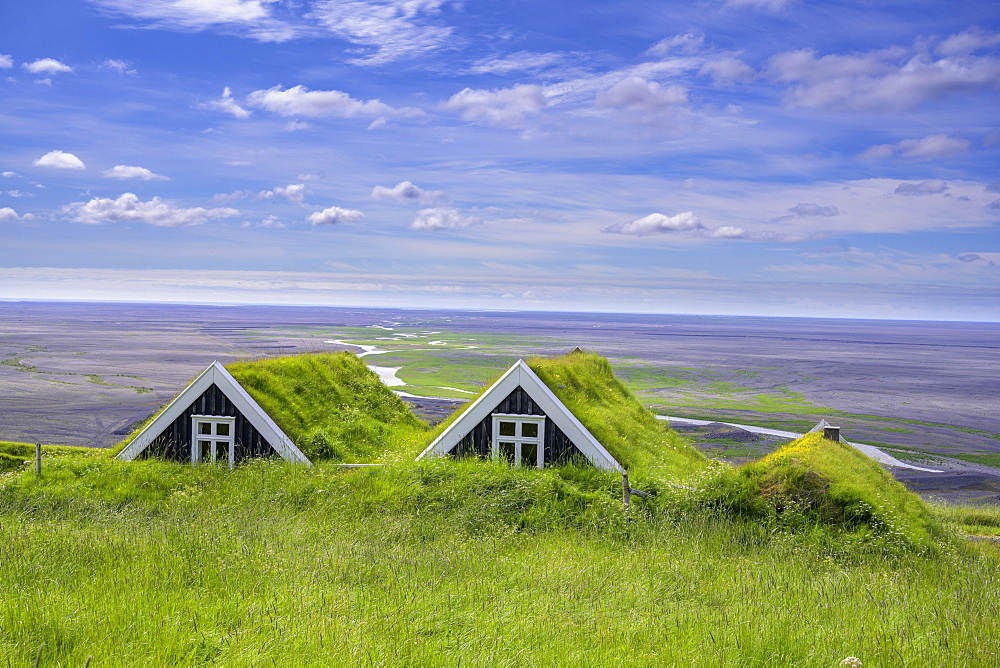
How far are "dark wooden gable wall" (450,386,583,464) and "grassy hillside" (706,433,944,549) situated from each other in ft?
11.9

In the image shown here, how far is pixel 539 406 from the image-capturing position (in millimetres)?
17016

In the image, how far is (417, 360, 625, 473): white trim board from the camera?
16.7 metres

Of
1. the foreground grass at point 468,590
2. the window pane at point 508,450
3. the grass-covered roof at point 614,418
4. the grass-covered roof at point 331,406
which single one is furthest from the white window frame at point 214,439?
the window pane at point 508,450

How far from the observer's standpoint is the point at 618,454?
17.2 m

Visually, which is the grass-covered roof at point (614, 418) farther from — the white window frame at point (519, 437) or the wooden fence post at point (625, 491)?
the wooden fence post at point (625, 491)

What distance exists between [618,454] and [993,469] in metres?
40.7

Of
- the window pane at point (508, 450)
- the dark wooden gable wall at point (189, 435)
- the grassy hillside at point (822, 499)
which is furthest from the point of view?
the dark wooden gable wall at point (189, 435)

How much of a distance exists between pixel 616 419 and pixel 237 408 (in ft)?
33.7

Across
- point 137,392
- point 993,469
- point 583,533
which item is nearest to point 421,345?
point 137,392

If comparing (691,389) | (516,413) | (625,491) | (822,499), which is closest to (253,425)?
(516,413)

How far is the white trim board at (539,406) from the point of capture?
16.7 meters

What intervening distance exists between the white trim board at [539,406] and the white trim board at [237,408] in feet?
12.0

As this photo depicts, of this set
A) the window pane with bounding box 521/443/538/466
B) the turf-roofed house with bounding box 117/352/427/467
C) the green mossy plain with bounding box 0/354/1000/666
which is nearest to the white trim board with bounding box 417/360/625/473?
the green mossy plain with bounding box 0/354/1000/666

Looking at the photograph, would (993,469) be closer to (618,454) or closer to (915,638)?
Result: (618,454)
